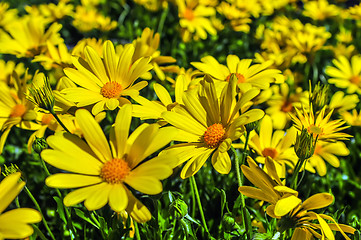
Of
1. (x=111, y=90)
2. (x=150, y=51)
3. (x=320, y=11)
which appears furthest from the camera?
(x=320, y=11)

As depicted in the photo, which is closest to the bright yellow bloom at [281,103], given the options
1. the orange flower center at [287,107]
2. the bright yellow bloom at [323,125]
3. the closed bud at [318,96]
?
the orange flower center at [287,107]

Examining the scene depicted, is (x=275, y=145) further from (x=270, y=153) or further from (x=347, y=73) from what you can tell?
(x=347, y=73)

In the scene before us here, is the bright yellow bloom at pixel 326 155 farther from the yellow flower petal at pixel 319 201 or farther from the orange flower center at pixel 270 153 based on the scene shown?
the yellow flower petal at pixel 319 201

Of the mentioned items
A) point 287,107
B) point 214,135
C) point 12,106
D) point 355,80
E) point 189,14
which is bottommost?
point 287,107

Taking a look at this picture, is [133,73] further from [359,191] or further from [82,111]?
[359,191]

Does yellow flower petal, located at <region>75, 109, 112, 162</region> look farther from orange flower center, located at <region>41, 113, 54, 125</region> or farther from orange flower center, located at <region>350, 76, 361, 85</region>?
orange flower center, located at <region>350, 76, 361, 85</region>

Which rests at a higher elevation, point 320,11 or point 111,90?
point 111,90

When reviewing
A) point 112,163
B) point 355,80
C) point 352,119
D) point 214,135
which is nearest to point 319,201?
point 214,135
